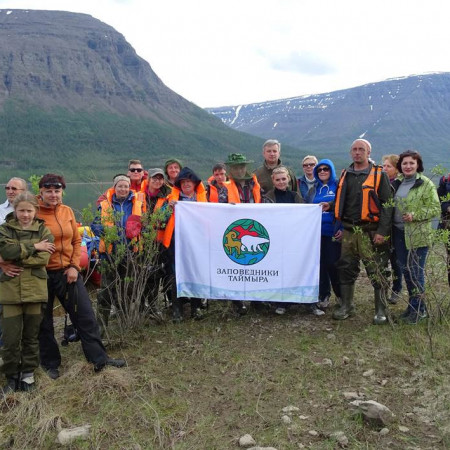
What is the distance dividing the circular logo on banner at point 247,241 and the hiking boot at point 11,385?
9.16 feet

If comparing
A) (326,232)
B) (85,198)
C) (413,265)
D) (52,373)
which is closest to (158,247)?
(52,373)

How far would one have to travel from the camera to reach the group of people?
4.14m

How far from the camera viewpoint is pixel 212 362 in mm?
4750

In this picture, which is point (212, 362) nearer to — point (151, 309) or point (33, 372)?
point (151, 309)

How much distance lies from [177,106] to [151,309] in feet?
657

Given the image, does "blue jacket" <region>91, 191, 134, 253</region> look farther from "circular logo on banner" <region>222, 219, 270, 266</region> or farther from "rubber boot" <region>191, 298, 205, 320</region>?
"rubber boot" <region>191, 298, 205, 320</region>

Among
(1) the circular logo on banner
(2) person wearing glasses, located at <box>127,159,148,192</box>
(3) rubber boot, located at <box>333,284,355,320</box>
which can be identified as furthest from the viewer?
(2) person wearing glasses, located at <box>127,159,148,192</box>

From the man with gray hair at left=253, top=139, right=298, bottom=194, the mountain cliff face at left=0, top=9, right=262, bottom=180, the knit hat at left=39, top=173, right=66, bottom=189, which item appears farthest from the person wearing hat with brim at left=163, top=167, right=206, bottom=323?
the mountain cliff face at left=0, top=9, right=262, bottom=180

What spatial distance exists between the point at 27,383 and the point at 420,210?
427 cm

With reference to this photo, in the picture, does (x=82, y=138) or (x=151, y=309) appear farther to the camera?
(x=82, y=138)

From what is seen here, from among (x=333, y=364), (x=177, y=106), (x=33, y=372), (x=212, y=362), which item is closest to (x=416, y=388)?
(x=333, y=364)

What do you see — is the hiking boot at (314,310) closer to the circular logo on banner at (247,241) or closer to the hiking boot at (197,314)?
the circular logo on banner at (247,241)

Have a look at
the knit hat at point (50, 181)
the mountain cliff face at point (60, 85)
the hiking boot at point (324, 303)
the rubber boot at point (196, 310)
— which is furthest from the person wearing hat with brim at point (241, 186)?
the mountain cliff face at point (60, 85)

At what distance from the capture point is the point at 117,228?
505 centimetres
